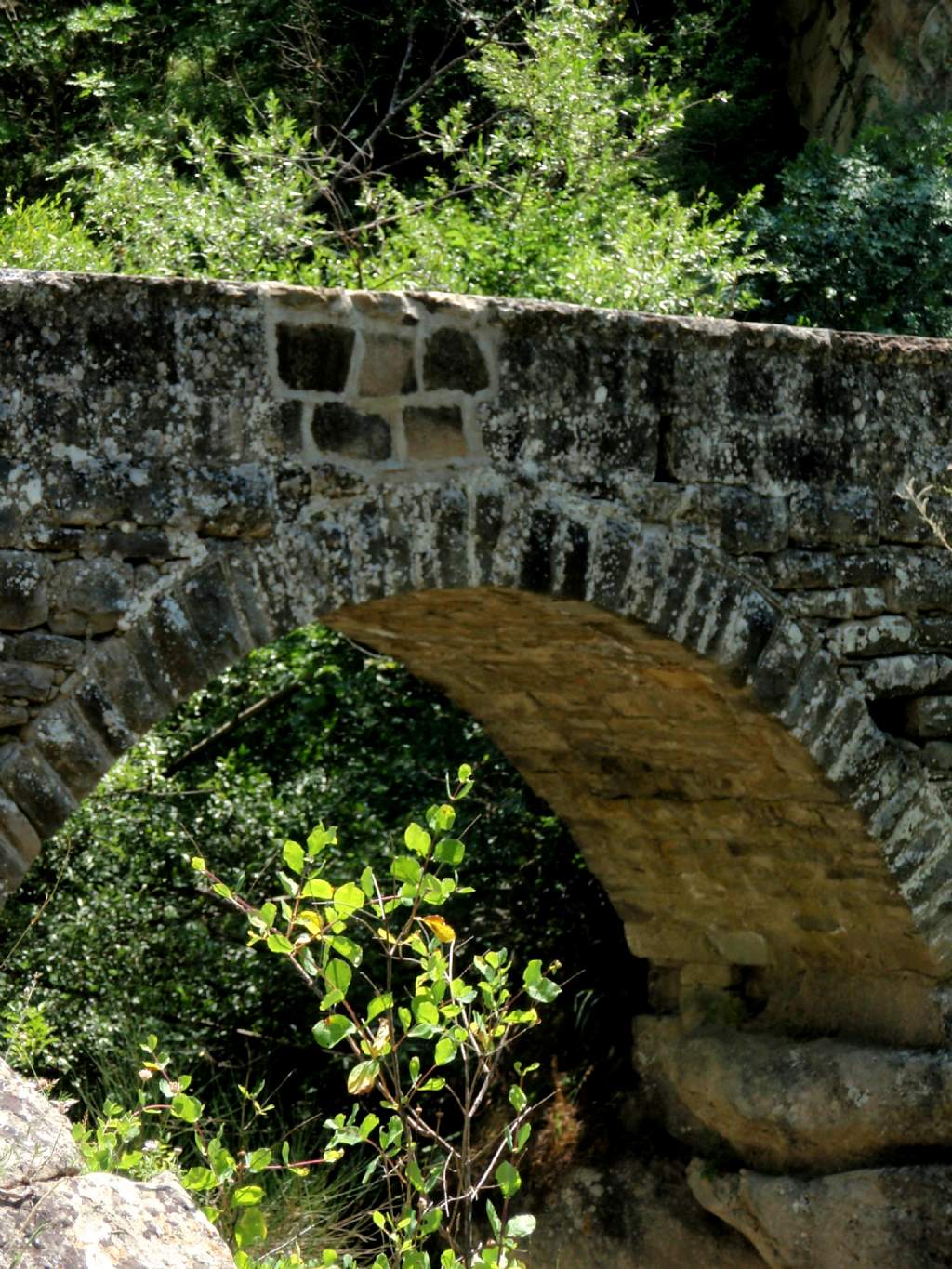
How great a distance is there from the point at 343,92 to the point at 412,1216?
6539 millimetres

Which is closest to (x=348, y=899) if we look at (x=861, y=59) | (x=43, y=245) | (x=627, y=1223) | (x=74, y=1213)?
(x=74, y=1213)

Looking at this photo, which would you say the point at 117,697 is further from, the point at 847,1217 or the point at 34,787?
the point at 847,1217

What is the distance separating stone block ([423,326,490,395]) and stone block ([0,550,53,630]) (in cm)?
98

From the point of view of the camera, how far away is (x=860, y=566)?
4.60 m

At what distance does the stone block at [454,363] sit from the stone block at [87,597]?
0.86m

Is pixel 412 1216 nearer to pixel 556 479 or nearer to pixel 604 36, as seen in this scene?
pixel 556 479

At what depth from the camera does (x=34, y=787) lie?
127 inches

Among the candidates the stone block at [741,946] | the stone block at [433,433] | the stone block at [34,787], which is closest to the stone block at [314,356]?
the stone block at [433,433]

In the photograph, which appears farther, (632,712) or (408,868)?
(632,712)

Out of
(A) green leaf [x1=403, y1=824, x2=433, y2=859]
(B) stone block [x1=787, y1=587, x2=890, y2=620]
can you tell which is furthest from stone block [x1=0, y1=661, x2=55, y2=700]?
(B) stone block [x1=787, y1=587, x2=890, y2=620]

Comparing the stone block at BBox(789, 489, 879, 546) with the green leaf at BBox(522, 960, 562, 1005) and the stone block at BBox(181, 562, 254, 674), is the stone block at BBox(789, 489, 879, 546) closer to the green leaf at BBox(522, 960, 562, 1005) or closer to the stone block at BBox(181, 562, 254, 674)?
the stone block at BBox(181, 562, 254, 674)

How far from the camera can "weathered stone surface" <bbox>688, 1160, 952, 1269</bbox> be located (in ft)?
16.9

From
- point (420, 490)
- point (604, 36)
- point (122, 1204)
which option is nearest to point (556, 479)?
point (420, 490)

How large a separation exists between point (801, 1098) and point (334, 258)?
127 inches
